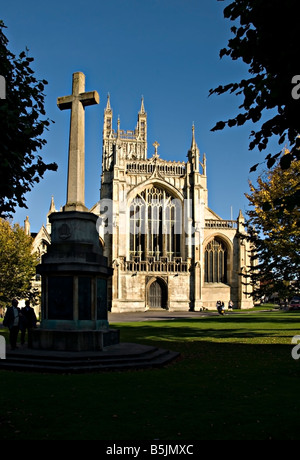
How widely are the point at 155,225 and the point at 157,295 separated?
28.6 feet

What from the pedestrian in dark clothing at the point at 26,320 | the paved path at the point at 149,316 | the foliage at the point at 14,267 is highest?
the foliage at the point at 14,267

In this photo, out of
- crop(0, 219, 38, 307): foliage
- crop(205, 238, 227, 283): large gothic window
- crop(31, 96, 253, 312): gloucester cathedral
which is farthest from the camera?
crop(205, 238, 227, 283): large gothic window

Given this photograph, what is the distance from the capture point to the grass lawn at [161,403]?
20.7ft

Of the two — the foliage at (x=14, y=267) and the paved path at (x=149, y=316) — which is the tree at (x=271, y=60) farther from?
the foliage at (x=14, y=267)

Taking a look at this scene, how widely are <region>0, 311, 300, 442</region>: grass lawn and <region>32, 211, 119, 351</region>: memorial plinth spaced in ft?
7.63

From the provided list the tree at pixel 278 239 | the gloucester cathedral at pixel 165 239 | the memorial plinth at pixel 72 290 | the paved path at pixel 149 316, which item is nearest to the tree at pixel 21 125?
the memorial plinth at pixel 72 290

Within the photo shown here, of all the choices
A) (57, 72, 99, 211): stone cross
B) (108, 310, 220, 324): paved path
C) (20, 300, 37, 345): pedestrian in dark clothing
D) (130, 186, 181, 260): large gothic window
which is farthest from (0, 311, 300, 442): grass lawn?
(130, 186, 181, 260): large gothic window

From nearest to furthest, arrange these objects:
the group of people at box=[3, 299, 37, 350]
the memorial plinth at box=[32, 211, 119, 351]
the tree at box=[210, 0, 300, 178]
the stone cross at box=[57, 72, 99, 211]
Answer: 1. the tree at box=[210, 0, 300, 178]
2. the memorial plinth at box=[32, 211, 119, 351]
3. the group of people at box=[3, 299, 37, 350]
4. the stone cross at box=[57, 72, 99, 211]

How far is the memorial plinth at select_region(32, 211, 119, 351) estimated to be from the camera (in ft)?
43.9

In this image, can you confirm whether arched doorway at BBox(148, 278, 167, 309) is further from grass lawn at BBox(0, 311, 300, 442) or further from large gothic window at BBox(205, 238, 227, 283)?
grass lawn at BBox(0, 311, 300, 442)

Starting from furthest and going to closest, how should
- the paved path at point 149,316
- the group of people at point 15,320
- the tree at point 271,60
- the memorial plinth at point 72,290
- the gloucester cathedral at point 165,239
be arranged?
the gloucester cathedral at point 165,239 → the paved path at point 149,316 → the group of people at point 15,320 → the memorial plinth at point 72,290 → the tree at point 271,60

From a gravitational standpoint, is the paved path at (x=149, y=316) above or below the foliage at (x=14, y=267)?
below

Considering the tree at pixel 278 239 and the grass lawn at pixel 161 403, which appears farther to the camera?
the tree at pixel 278 239
